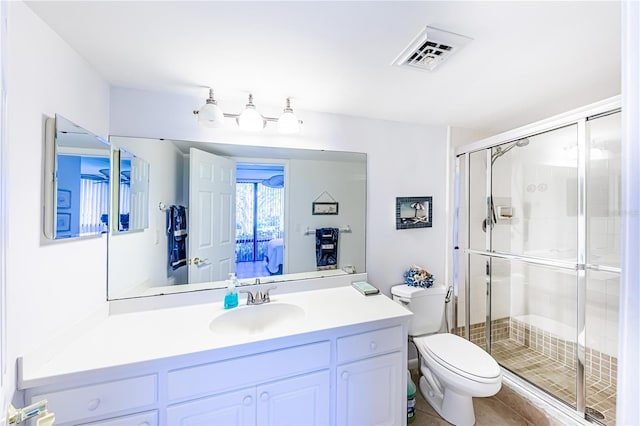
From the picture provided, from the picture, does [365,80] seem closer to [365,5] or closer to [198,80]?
[365,5]

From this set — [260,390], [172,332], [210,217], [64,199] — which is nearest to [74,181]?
[64,199]

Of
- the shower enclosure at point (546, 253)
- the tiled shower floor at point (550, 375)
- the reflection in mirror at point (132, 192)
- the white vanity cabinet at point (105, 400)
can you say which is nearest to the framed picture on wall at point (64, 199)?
the reflection in mirror at point (132, 192)

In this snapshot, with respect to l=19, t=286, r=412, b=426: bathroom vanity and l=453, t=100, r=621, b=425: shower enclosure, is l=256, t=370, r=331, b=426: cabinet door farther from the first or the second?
l=453, t=100, r=621, b=425: shower enclosure

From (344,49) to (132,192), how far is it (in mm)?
1359

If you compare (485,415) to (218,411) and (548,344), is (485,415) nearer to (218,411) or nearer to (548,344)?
(548,344)

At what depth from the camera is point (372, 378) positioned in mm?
1392

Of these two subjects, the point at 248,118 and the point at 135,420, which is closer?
the point at 135,420

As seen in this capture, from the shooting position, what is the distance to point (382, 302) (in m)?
1.60

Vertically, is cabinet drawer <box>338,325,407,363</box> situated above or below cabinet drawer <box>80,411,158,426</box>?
above

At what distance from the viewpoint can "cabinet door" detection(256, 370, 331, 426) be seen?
1195 millimetres

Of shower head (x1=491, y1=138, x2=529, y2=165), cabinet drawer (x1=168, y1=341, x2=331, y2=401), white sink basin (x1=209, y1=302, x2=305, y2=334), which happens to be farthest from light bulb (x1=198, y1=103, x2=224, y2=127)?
shower head (x1=491, y1=138, x2=529, y2=165)

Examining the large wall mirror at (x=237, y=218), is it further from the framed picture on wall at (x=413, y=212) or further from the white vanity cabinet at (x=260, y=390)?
the white vanity cabinet at (x=260, y=390)

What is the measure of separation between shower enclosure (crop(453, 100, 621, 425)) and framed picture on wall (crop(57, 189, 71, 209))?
2.50 m

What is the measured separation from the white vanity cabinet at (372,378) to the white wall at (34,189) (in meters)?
1.22
